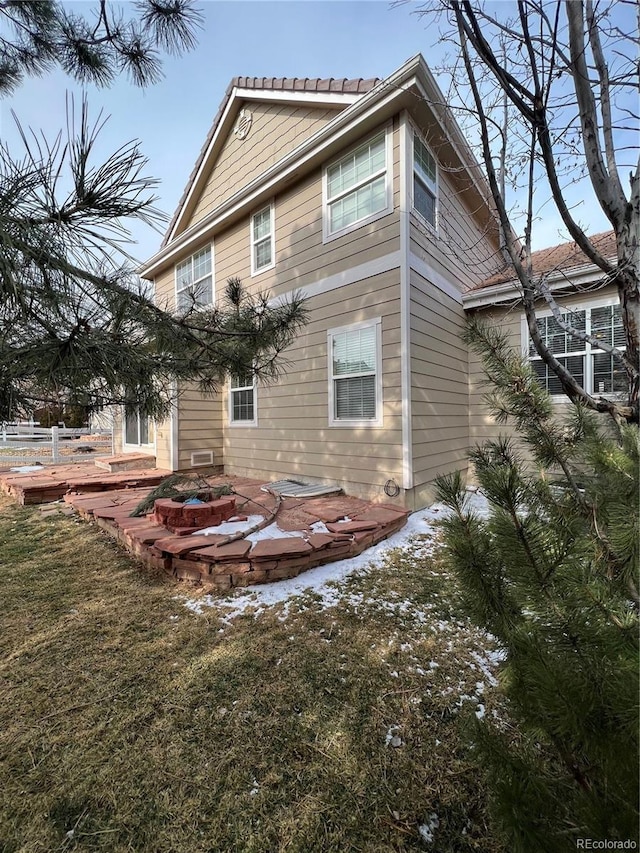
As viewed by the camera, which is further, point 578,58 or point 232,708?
point 232,708

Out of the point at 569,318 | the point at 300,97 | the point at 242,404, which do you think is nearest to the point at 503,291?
the point at 569,318

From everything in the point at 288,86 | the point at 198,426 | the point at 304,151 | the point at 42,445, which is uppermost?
the point at 288,86

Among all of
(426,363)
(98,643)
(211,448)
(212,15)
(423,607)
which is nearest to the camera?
(98,643)

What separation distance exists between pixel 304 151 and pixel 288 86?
1618mm

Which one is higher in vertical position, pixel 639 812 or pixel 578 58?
pixel 578 58

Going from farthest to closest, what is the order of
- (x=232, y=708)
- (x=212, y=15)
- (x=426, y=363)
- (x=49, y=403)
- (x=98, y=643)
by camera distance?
(x=426, y=363) < (x=212, y=15) < (x=98, y=643) < (x=49, y=403) < (x=232, y=708)

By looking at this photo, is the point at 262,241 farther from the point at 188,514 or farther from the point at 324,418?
the point at 188,514

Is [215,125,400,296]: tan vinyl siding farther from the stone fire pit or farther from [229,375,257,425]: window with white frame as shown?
the stone fire pit

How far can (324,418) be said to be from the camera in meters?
5.91

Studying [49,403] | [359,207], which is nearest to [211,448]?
[359,207]

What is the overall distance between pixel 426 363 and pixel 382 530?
260 cm

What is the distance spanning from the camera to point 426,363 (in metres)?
5.44

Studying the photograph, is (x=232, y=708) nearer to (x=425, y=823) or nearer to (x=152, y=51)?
(x=425, y=823)

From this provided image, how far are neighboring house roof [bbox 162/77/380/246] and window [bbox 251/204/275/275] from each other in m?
1.50
